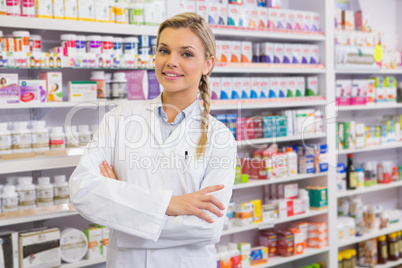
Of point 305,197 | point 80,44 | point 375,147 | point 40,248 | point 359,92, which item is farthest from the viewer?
point 375,147

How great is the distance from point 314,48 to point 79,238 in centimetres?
269

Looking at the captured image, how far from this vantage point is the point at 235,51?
423cm

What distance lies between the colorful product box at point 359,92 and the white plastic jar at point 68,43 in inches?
113

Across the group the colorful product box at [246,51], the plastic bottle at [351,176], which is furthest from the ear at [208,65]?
the plastic bottle at [351,176]

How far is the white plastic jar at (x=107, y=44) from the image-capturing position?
3.45m

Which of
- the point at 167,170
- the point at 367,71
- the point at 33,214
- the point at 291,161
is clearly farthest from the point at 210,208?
the point at 367,71

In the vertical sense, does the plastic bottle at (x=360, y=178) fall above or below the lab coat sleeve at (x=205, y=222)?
below

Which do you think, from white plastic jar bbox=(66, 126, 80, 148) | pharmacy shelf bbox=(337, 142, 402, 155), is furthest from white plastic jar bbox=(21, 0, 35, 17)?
pharmacy shelf bbox=(337, 142, 402, 155)

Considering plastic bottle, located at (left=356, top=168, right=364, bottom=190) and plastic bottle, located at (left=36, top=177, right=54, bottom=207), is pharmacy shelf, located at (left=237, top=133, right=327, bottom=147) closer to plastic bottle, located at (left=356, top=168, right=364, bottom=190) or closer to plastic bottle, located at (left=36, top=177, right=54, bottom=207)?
plastic bottle, located at (left=356, top=168, right=364, bottom=190)

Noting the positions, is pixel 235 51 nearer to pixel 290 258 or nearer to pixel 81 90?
pixel 81 90

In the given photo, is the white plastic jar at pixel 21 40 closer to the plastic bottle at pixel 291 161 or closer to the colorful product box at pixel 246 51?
the colorful product box at pixel 246 51

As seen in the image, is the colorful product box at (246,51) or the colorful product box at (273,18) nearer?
the colorful product box at (246,51)

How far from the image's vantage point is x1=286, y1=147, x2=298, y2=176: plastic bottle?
456 cm

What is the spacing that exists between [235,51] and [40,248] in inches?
83.2
